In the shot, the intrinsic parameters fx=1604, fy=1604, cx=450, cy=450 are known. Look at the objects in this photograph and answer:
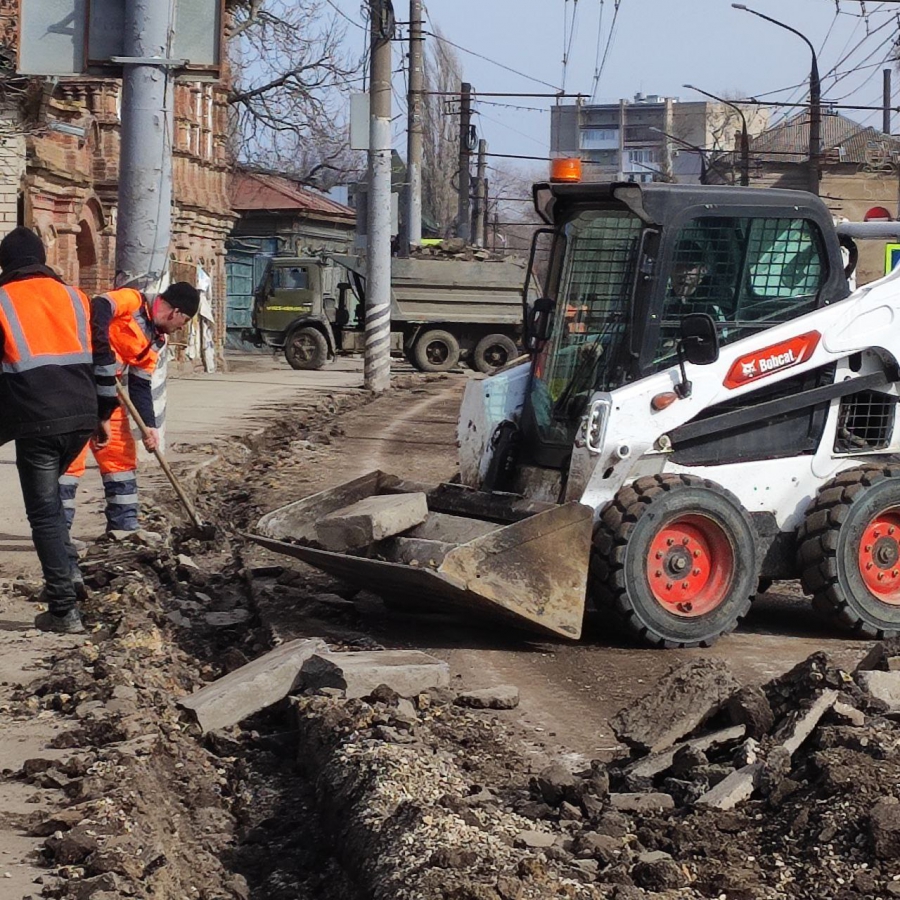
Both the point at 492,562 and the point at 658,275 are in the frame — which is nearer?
the point at 492,562

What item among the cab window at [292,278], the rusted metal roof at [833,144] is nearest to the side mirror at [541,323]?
the cab window at [292,278]

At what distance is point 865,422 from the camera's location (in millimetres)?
8438

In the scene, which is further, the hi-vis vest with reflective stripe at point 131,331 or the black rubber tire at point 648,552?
the hi-vis vest with reflective stripe at point 131,331

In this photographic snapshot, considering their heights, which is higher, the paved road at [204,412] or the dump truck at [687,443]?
the dump truck at [687,443]

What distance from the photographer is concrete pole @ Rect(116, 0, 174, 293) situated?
11.9 m

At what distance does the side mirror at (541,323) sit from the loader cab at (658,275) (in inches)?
0.7

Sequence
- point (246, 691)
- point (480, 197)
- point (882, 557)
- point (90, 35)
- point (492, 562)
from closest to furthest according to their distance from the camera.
Answer: point (246, 691) → point (492, 562) → point (882, 557) → point (90, 35) → point (480, 197)

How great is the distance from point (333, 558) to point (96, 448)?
2526 mm

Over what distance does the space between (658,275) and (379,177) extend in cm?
1684

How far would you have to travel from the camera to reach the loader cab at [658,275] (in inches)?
313

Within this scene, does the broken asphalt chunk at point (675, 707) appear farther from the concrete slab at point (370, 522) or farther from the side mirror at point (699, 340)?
the concrete slab at point (370, 522)

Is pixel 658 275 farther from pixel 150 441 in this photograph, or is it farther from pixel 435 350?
pixel 435 350

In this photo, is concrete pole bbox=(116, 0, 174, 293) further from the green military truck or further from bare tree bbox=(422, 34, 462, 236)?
bare tree bbox=(422, 34, 462, 236)

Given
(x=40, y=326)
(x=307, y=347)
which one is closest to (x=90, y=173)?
(x=307, y=347)
